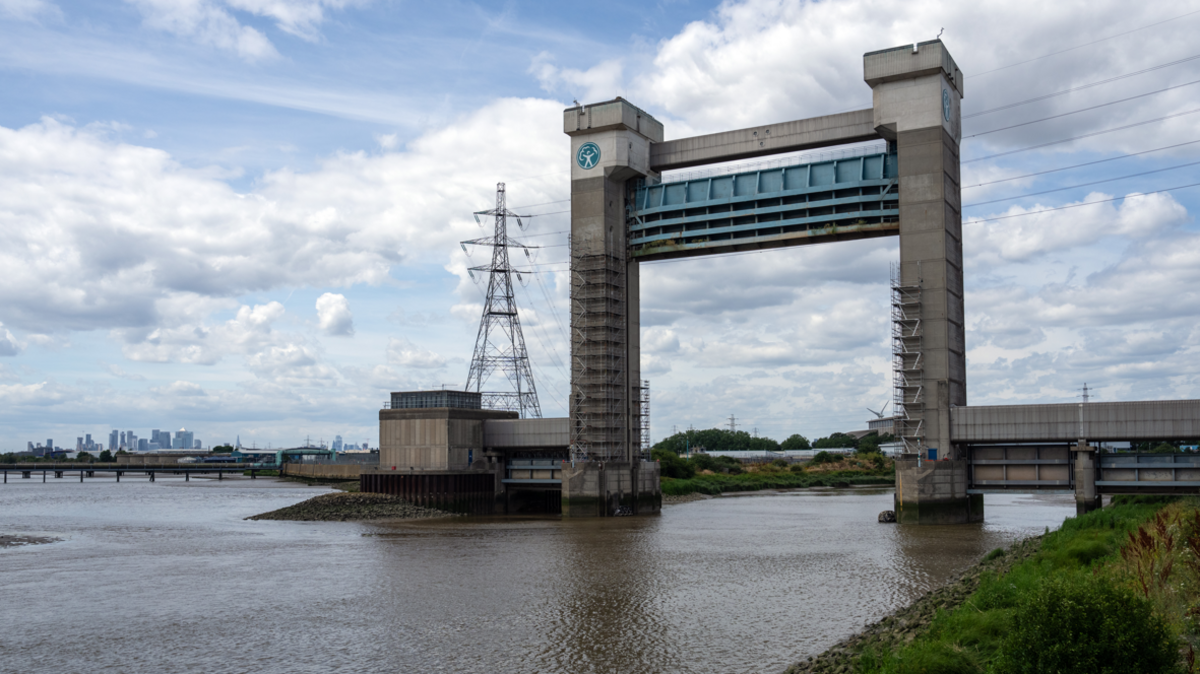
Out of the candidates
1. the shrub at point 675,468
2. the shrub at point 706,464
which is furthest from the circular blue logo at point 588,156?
the shrub at point 706,464

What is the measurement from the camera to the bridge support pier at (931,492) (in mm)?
60531

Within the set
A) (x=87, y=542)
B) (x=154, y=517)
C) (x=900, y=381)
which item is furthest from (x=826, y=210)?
(x=154, y=517)

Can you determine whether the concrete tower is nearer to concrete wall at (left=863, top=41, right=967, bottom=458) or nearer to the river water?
the river water

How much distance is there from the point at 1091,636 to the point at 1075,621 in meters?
0.27

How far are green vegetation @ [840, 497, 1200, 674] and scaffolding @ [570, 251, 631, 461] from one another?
44.3 m

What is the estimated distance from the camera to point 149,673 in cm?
2356

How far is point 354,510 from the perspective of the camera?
74.2m

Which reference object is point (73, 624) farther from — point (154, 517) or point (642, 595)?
point (154, 517)

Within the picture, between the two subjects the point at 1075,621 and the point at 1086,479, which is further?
the point at 1086,479

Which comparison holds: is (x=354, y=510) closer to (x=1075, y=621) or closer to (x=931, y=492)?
(x=931, y=492)

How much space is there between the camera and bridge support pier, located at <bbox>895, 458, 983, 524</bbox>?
60531 millimetres

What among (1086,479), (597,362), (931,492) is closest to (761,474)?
(597,362)

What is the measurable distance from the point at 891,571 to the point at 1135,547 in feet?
55.9

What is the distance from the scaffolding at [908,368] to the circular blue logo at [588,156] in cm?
2685
